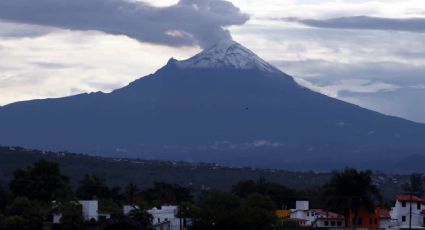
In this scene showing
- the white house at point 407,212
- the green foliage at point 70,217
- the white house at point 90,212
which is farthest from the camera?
the white house at point 407,212

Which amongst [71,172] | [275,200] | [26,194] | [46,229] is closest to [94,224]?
[46,229]

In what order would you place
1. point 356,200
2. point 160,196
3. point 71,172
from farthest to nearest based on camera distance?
point 71,172 < point 160,196 < point 356,200

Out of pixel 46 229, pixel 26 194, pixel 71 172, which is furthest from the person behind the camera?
pixel 71 172

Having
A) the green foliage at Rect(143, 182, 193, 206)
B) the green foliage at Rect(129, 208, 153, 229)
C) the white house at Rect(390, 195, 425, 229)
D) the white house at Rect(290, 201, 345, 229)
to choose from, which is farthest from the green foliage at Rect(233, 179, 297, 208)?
the green foliage at Rect(129, 208, 153, 229)

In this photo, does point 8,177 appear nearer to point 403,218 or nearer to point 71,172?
point 71,172

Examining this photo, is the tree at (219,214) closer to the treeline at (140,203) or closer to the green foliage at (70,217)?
the treeline at (140,203)

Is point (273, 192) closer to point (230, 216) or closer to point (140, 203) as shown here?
point (140, 203)

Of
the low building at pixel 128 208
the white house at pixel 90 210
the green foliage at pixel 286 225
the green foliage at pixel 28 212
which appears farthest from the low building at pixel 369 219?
the green foliage at pixel 28 212
